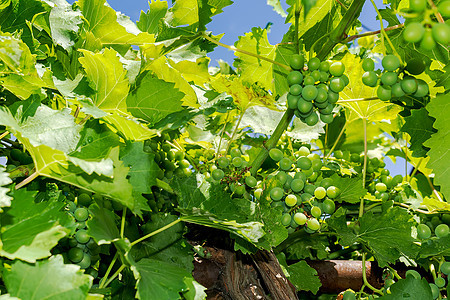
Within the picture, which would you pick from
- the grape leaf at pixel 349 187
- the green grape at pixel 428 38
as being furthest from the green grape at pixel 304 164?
the green grape at pixel 428 38

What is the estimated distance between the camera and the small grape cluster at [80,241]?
1064mm

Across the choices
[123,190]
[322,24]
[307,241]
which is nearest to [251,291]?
[307,241]

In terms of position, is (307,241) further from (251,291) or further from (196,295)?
(196,295)

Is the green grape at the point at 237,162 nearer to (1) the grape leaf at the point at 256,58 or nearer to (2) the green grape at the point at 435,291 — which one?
(1) the grape leaf at the point at 256,58

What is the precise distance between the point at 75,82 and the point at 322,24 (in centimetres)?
84

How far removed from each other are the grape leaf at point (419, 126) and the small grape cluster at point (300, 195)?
32cm

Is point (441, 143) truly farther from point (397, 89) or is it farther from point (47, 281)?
point (47, 281)

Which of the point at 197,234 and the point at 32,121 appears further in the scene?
the point at 197,234

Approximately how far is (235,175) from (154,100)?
14.4 inches

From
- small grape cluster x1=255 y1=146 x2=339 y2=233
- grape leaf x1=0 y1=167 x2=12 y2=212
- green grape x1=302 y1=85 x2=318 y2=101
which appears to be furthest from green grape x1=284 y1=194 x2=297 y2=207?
grape leaf x1=0 y1=167 x2=12 y2=212

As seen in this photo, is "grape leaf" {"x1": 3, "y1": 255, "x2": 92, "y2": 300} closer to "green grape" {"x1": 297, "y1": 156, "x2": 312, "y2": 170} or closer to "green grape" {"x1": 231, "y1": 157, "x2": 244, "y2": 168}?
"green grape" {"x1": 231, "y1": 157, "x2": 244, "y2": 168}

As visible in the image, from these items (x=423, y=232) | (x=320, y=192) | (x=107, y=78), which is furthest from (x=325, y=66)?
(x=423, y=232)

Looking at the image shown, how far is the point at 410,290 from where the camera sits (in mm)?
1365

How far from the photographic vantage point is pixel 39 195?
1045mm
